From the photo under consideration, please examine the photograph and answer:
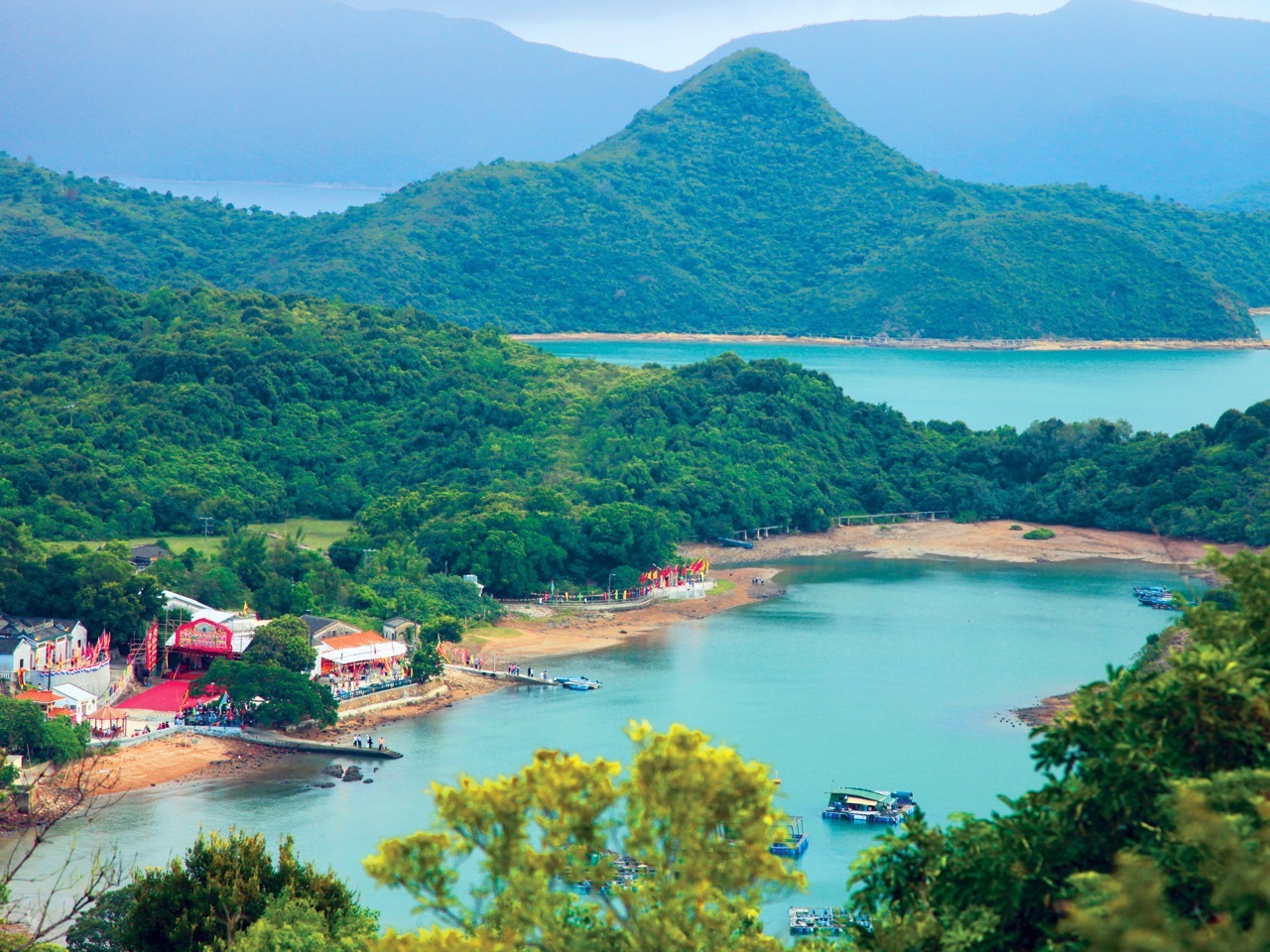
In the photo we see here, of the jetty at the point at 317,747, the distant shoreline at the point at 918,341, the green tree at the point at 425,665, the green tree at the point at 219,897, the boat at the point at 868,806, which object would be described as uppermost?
the distant shoreline at the point at 918,341

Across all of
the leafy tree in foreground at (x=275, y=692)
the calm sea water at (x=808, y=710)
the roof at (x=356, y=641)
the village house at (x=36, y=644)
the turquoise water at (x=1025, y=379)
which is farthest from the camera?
the turquoise water at (x=1025, y=379)

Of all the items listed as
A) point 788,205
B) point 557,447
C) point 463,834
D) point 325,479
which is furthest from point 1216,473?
point 788,205

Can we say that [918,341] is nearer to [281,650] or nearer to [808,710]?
[808,710]

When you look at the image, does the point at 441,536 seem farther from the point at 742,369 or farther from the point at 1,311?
the point at 1,311

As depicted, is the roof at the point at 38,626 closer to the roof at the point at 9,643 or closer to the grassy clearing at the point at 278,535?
the roof at the point at 9,643

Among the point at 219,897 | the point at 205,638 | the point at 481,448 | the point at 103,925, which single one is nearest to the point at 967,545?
the point at 481,448

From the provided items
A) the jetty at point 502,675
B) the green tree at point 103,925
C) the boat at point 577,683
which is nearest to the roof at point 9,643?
the jetty at point 502,675
